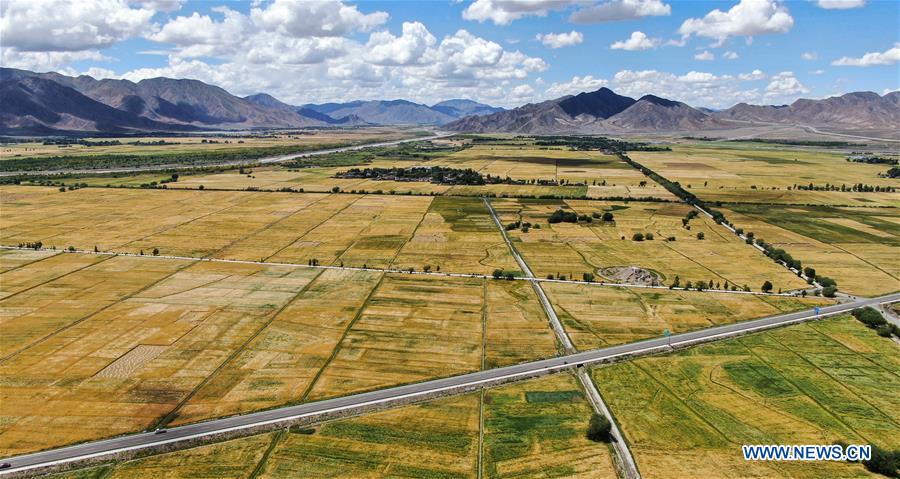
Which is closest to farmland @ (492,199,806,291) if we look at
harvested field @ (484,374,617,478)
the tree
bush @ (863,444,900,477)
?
harvested field @ (484,374,617,478)

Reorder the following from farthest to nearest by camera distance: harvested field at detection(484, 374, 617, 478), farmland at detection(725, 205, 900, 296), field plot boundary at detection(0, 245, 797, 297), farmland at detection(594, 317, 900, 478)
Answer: farmland at detection(725, 205, 900, 296) < field plot boundary at detection(0, 245, 797, 297) < farmland at detection(594, 317, 900, 478) < harvested field at detection(484, 374, 617, 478)

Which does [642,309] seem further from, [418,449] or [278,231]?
[278,231]

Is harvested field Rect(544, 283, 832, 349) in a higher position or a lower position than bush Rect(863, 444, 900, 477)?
higher

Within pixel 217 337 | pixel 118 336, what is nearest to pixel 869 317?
pixel 217 337

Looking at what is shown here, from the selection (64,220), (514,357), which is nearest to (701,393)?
(514,357)

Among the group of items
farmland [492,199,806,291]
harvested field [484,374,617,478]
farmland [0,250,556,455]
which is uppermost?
farmland [492,199,806,291]

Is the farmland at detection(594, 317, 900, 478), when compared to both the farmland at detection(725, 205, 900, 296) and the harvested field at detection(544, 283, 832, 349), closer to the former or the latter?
the harvested field at detection(544, 283, 832, 349)

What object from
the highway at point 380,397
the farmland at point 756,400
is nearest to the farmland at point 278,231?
the highway at point 380,397

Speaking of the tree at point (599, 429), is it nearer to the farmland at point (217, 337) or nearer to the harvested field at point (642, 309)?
the farmland at point (217, 337)

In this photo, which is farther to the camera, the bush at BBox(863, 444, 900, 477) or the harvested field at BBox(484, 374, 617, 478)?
the harvested field at BBox(484, 374, 617, 478)
